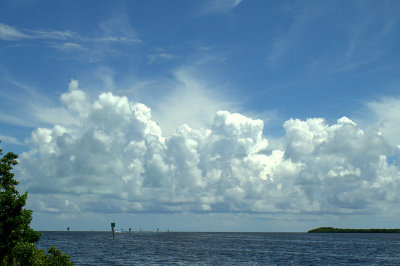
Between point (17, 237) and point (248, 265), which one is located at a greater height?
point (17, 237)

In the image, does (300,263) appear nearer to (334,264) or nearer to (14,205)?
(334,264)

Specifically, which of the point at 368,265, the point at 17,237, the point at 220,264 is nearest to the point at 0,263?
the point at 17,237

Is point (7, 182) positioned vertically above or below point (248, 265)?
above

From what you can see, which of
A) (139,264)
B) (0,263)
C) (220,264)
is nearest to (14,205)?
(0,263)

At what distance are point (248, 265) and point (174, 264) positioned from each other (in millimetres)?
A: 14844

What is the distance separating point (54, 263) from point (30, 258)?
2714 mm

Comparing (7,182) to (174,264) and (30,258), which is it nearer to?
(30,258)

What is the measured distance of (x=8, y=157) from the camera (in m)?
42.6

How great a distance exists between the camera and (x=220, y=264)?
71625 mm

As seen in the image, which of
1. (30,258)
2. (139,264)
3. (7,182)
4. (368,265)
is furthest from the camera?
(368,265)

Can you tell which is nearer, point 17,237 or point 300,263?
point 17,237

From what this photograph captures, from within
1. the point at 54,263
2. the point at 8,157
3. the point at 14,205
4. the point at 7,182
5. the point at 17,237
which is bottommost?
the point at 54,263

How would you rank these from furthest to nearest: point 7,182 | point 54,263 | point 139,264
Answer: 1. point 139,264
2. point 7,182
3. point 54,263

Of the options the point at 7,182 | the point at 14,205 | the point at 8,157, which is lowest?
the point at 14,205
